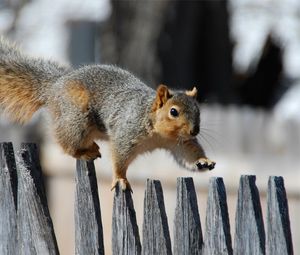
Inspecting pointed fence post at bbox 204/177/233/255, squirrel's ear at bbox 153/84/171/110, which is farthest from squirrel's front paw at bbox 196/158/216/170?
pointed fence post at bbox 204/177/233/255

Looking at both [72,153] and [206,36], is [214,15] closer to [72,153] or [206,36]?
[206,36]

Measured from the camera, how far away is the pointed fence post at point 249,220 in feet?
8.80

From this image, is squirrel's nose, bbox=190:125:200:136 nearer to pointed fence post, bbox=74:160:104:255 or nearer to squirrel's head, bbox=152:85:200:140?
squirrel's head, bbox=152:85:200:140

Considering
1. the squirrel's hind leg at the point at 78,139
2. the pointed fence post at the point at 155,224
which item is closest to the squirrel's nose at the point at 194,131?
the squirrel's hind leg at the point at 78,139

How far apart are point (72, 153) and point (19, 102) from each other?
0.33 metres

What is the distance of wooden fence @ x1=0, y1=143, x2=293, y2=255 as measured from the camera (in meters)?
2.68

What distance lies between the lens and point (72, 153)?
4.01 m

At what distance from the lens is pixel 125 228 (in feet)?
9.66

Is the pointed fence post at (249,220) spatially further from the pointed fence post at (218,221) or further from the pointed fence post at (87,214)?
the pointed fence post at (87,214)

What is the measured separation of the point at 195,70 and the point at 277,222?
6868 mm

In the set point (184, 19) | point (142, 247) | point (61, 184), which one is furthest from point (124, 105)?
point (184, 19)

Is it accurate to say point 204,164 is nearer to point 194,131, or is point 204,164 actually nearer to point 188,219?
point 194,131

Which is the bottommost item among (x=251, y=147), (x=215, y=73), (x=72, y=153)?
(x=72, y=153)

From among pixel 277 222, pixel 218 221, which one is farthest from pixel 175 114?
pixel 277 222
